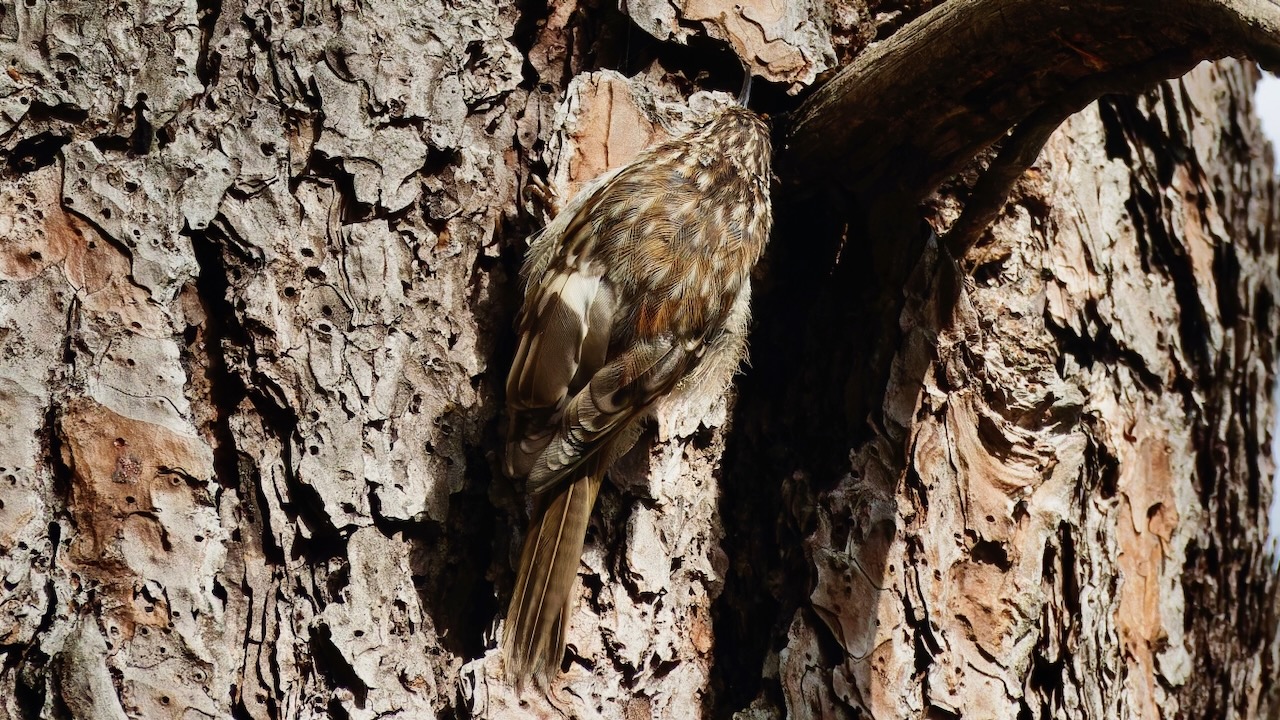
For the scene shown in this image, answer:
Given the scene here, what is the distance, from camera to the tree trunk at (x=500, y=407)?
5.81 ft

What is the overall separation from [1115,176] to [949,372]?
29.6 inches

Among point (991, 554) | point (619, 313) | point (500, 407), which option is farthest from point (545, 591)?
point (991, 554)

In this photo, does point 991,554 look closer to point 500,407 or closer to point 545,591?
point 545,591

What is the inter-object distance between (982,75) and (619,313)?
2.74ft

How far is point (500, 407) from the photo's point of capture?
2121 millimetres

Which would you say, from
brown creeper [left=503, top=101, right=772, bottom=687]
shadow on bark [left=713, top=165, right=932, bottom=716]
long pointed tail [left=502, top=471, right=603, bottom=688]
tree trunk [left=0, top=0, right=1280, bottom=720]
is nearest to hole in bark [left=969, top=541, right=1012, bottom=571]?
tree trunk [left=0, top=0, right=1280, bottom=720]

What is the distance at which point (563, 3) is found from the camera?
7.46ft

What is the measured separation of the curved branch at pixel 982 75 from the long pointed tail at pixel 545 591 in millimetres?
893

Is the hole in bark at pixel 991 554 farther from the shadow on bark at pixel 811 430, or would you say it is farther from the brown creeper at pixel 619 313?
the brown creeper at pixel 619 313

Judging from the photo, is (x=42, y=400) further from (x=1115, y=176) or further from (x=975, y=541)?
(x=1115, y=176)

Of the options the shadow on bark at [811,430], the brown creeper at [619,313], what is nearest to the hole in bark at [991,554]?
the shadow on bark at [811,430]

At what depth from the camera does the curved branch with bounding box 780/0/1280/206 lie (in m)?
1.69

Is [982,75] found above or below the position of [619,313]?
above

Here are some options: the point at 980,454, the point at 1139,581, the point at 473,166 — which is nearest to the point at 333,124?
the point at 473,166
